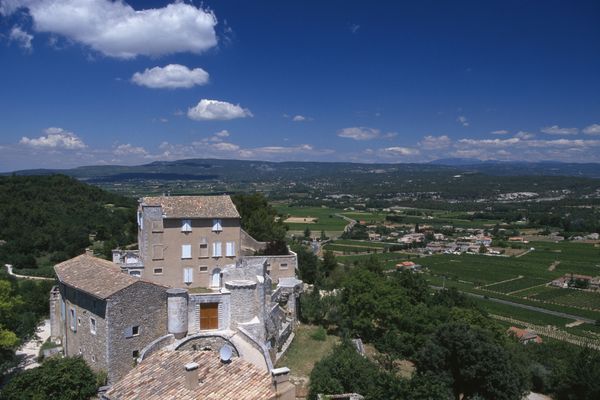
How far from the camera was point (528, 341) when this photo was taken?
51.6 meters

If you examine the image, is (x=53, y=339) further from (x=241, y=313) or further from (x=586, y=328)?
(x=586, y=328)

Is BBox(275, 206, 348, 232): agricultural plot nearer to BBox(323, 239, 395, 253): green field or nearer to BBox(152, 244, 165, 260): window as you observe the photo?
BBox(323, 239, 395, 253): green field

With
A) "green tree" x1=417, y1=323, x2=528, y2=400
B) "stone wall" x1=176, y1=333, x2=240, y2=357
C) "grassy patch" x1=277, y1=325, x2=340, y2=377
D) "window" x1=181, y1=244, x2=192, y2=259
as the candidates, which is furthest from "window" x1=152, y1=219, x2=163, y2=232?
"green tree" x1=417, y1=323, x2=528, y2=400

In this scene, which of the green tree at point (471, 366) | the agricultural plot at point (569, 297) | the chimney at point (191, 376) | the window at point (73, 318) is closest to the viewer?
the chimney at point (191, 376)

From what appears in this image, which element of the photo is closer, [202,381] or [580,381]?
[202,381]

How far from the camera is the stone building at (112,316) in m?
22.9

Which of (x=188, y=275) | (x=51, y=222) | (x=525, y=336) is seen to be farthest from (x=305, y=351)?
(x=51, y=222)

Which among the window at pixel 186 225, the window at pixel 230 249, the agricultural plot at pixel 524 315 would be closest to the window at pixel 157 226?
the window at pixel 186 225

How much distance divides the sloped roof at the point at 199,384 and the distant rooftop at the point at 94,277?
4.35 m

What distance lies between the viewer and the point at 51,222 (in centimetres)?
7612

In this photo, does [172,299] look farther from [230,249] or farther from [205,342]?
[230,249]

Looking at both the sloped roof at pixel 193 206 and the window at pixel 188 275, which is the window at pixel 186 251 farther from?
the sloped roof at pixel 193 206

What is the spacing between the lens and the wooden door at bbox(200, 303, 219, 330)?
82.9ft

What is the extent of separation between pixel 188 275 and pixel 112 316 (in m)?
9.67
